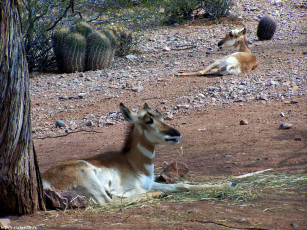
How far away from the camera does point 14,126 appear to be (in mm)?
4711

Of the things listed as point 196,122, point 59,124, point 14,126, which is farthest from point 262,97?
point 14,126

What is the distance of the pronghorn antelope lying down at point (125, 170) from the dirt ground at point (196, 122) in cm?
46

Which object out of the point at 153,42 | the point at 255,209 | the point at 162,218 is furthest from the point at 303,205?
the point at 153,42

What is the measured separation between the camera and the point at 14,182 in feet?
15.9

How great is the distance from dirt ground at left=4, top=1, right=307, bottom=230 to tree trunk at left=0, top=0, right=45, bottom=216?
236 mm

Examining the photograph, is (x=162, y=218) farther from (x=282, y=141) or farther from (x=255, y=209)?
(x=282, y=141)

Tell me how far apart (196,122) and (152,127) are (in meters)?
3.98

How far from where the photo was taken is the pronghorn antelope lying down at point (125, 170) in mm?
5738

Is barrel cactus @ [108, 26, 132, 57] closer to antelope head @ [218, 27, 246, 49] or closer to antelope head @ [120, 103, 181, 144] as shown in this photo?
antelope head @ [218, 27, 246, 49]

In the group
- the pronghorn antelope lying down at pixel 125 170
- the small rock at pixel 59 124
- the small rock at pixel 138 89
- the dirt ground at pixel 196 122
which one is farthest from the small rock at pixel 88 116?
the pronghorn antelope lying down at pixel 125 170

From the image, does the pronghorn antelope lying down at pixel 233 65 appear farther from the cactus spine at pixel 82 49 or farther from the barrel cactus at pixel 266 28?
the barrel cactus at pixel 266 28

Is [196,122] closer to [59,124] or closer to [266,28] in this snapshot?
[59,124]

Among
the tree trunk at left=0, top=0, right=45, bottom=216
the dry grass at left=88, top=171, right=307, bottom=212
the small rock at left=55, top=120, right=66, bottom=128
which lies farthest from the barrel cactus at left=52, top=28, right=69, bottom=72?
the tree trunk at left=0, top=0, right=45, bottom=216

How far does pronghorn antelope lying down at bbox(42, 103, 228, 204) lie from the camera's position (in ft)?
18.8
